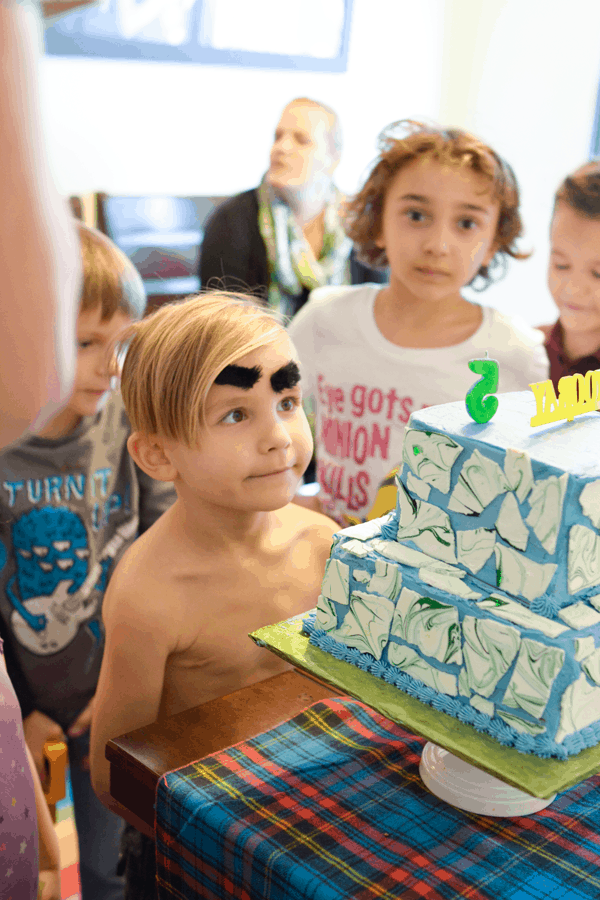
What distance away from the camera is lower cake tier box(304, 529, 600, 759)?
786 millimetres

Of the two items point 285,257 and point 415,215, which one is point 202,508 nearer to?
point 415,215

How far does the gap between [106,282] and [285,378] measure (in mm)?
513

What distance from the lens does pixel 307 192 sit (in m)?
2.05

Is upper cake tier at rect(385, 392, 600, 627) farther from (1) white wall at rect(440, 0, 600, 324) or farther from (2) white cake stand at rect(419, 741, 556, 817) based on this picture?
(1) white wall at rect(440, 0, 600, 324)

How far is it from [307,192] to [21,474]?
3.35 feet

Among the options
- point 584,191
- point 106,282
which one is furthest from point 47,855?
point 584,191

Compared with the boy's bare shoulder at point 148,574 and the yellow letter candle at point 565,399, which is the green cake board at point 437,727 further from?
the yellow letter candle at point 565,399

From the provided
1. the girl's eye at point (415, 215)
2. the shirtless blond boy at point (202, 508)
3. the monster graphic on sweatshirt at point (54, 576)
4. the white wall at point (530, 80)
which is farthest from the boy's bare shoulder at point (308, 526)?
the white wall at point (530, 80)

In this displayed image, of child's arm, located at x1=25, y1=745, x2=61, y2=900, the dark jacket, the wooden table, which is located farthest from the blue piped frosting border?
the dark jacket

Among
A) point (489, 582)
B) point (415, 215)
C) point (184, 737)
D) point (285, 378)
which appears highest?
point (415, 215)

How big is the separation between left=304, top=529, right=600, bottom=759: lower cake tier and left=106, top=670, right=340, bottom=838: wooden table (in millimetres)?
115

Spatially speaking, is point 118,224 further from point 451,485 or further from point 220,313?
point 451,485

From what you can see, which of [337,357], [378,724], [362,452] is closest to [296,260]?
[337,357]

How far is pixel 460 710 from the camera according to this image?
84cm
